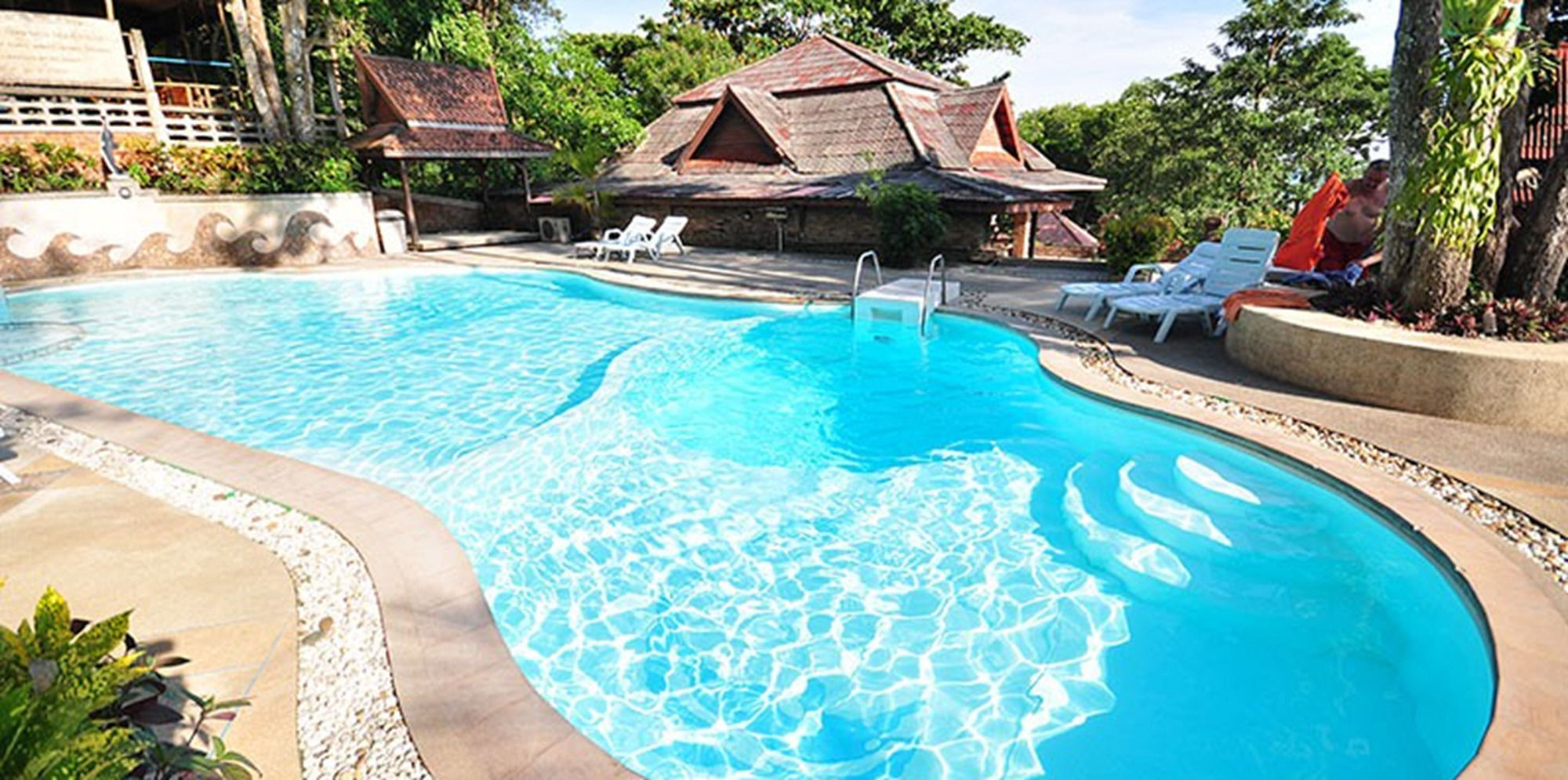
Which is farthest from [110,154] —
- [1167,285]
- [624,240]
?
[1167,285]

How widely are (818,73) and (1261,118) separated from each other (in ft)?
54.9

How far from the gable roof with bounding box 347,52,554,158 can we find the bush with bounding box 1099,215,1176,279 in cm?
1495

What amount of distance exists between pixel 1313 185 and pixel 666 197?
75.1 ft

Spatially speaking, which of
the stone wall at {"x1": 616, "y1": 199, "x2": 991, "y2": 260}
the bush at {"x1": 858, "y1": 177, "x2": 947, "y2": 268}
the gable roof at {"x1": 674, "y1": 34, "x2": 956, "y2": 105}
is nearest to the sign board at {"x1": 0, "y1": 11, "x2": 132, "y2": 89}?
the stone wall at {"x1": 616, "y1": 199, "x2": 991, "y2": 260}

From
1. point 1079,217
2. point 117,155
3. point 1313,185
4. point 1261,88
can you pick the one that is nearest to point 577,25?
point 117,155

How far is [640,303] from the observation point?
43.4 ft

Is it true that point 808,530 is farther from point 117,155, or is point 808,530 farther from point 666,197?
point 117,155

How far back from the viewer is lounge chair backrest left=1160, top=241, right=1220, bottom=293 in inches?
381

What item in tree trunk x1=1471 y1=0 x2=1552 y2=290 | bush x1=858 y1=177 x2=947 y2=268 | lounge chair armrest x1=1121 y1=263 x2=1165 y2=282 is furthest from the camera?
bush x1=858 y1=177 x2=947 y2=268

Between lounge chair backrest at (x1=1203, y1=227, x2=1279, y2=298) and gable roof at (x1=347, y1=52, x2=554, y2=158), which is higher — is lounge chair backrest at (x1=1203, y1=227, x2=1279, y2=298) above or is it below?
below

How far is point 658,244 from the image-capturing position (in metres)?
17.2

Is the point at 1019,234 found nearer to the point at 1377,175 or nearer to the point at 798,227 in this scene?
the point at 798,227

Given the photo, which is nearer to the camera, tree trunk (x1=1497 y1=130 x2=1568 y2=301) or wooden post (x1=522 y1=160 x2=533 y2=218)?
tree trunk (x1=1497 y1=130 x2=1568 y2=301)

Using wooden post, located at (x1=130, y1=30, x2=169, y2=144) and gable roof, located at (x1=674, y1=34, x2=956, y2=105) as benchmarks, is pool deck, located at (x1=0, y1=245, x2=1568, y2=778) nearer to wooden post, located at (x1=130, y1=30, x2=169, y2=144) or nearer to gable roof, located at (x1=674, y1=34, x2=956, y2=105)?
wooden post, located at (x1=130, y1=30, x2=169, y2=144)
